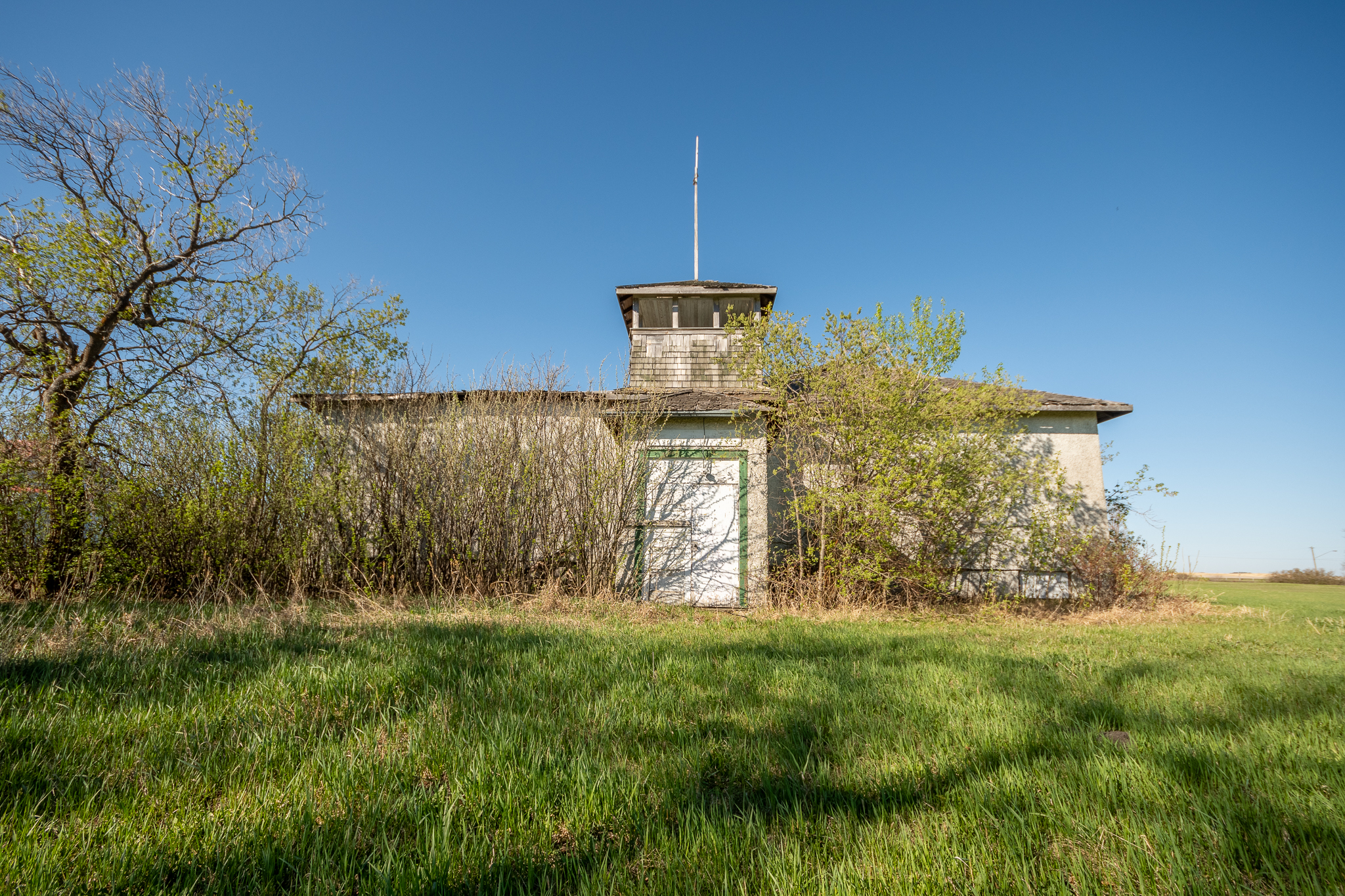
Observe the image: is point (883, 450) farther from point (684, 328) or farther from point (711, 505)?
point (684, 328)

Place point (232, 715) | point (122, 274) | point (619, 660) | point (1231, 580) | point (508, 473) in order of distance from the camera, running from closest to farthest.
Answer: point (232, 715)
point (619, 660)
point (122, 274)
point (508, 473)
point (1231, 580)

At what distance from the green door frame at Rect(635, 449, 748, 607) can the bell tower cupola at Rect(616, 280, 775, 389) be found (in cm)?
312

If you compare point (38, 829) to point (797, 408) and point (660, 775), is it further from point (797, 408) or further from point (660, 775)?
point (797, 408)

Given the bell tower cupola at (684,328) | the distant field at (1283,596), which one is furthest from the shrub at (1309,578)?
the bell tower cupola at (684,328)

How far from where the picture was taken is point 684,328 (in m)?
12.2

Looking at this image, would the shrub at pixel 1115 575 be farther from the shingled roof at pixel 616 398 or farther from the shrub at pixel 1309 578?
the shrub at pixel 1309 578

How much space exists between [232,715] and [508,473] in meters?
5.67

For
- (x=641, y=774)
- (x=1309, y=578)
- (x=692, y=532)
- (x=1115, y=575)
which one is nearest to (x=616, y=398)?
(x=692, y=532)

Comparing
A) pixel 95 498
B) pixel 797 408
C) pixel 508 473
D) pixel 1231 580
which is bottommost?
pixel 1231 580

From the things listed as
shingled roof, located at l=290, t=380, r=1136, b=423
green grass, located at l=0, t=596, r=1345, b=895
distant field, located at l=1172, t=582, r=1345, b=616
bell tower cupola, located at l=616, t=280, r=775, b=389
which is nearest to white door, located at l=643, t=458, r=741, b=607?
shingled roof, located at l=290, t=380, r=1136, b=423

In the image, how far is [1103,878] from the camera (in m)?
1.36

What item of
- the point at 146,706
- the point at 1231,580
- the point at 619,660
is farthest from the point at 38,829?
the point at 1231,580

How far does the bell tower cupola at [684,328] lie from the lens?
1173cm

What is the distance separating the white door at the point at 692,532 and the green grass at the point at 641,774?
4.81 metres
